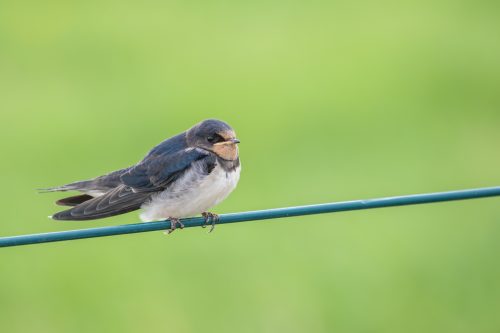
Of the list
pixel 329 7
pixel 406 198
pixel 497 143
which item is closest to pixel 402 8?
pixel 329 7

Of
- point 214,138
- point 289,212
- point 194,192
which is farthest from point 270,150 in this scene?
point 289,212

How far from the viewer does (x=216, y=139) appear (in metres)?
5.51

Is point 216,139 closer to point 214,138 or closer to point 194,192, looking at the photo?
point 214,138

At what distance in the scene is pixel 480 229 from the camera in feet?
30.0

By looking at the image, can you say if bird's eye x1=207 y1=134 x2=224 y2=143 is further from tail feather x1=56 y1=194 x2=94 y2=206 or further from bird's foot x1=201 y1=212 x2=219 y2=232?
tail feather x1=56 y1=194 x2=94 y2=206

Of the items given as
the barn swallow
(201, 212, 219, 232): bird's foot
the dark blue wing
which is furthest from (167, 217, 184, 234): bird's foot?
the dark blue wing

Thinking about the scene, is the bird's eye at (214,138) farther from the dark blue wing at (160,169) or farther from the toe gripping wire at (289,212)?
the toe gripping wire at (289,212)

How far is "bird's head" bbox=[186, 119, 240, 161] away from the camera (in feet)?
17.8

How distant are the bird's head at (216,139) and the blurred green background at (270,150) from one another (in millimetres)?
2313

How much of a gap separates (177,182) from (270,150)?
5676mm

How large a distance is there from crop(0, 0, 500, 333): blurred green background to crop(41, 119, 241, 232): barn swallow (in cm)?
221

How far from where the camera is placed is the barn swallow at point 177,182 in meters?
5.30

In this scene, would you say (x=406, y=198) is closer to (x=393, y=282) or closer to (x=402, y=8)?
(x=393, y=282)

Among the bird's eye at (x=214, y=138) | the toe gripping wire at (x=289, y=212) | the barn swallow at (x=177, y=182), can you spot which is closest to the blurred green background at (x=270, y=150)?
the barn swallow at (x=177, y=182)
